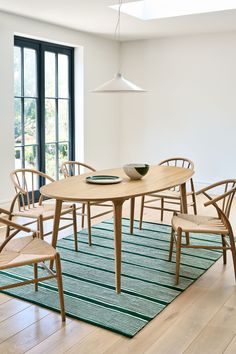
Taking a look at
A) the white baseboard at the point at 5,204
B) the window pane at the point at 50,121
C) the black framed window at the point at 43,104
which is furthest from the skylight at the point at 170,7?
the white baseboard at the point at 5,204

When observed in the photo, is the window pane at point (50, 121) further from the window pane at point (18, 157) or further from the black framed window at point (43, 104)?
the window pane at point (18, 157)

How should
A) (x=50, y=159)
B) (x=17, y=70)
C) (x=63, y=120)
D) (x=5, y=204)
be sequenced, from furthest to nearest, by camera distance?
1. (x=63, y=120)
2. (x=50, y=159)
3. (x=17, y=70)
4. (x=5, y=204)

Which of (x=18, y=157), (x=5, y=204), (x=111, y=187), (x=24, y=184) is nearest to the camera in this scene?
Result: (x=111, y=187)

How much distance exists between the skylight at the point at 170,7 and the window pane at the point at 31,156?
6.65ft

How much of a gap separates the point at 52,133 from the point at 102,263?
2.85 m

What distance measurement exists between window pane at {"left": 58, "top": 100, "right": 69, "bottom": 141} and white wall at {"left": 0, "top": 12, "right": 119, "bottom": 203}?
157 millimetres

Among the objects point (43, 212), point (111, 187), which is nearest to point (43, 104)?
point (43, 212)

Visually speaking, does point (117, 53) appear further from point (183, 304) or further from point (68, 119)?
point (183, 304)

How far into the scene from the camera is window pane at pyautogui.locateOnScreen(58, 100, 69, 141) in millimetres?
6105

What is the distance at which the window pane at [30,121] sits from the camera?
5508 mm

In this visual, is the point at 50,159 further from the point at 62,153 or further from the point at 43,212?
the point at 43,212

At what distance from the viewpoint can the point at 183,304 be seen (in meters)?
2.87

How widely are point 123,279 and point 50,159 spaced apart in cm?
310

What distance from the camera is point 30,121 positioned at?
5582mm
